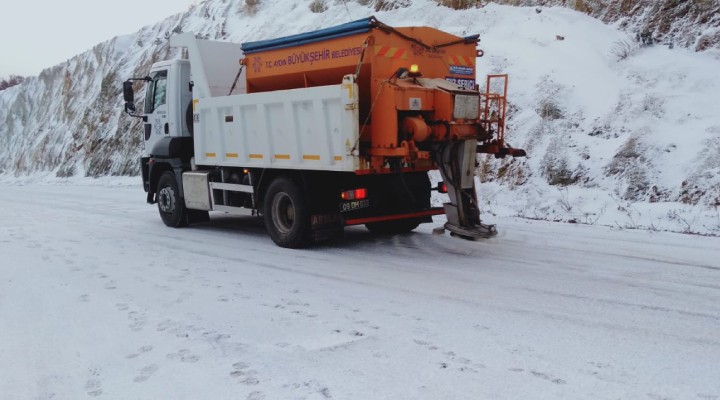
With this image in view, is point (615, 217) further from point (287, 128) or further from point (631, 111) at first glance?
point (287, 128)

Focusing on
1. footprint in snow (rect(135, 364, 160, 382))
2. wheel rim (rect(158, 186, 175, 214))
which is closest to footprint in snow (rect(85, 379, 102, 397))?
footprint in snow (rect(135, 364, 160, 382))

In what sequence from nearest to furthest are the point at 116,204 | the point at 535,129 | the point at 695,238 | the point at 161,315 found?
1. the point at 161,315
2. the point at 695,238
3. the point at 535,129
4. the point at 116,204

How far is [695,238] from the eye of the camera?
805 centimetres

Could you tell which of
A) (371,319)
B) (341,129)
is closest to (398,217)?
(341,129)

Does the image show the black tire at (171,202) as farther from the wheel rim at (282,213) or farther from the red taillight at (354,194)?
the red taillight at (354,194)

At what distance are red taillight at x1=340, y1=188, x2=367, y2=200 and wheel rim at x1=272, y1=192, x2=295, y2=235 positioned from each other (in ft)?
2.77

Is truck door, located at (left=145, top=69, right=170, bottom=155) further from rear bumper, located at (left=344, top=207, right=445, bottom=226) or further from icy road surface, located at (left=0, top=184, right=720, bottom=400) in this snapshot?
rear bumper, located at (left=344, top=207, right=445, bottom=226)

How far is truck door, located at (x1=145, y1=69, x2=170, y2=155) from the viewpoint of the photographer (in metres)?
10.9

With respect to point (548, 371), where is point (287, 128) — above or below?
above

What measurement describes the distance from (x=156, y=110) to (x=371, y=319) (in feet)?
25.3

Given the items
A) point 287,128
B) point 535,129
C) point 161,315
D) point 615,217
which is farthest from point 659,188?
point 161,315

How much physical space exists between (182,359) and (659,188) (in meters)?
8.81

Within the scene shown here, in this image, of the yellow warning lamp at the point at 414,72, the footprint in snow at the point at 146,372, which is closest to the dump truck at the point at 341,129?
the yellow warning lamp at the point at 414,72

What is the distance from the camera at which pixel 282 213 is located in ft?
28.3
